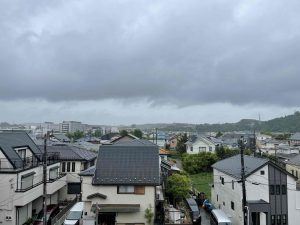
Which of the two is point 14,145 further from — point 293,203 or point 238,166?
point 293,203

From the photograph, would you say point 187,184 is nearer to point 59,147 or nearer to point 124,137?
point 59,147

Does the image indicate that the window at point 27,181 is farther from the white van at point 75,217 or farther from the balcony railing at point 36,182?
the white van at point 75,217

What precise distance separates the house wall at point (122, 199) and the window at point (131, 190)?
22 centimetres

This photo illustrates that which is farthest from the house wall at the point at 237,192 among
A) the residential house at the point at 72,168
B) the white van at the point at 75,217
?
the residential house at the point at 72,168

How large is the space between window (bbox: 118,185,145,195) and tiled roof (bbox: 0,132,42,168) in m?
8.25

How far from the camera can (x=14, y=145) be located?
27703 mm

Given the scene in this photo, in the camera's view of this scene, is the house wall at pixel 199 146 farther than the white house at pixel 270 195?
Yes

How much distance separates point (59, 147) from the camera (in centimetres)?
3769

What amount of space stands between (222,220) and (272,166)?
5495mm

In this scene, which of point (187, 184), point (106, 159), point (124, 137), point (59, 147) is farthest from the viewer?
point (124, 137)

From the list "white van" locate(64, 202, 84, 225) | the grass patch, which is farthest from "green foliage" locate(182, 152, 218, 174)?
"white van" locate(64, 202, 84, 225)

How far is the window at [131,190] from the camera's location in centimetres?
2398

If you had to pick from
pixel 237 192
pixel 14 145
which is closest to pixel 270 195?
pixel 237 192

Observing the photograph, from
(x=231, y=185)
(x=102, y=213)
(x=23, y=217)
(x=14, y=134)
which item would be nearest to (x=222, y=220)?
(x=231, y=185)
